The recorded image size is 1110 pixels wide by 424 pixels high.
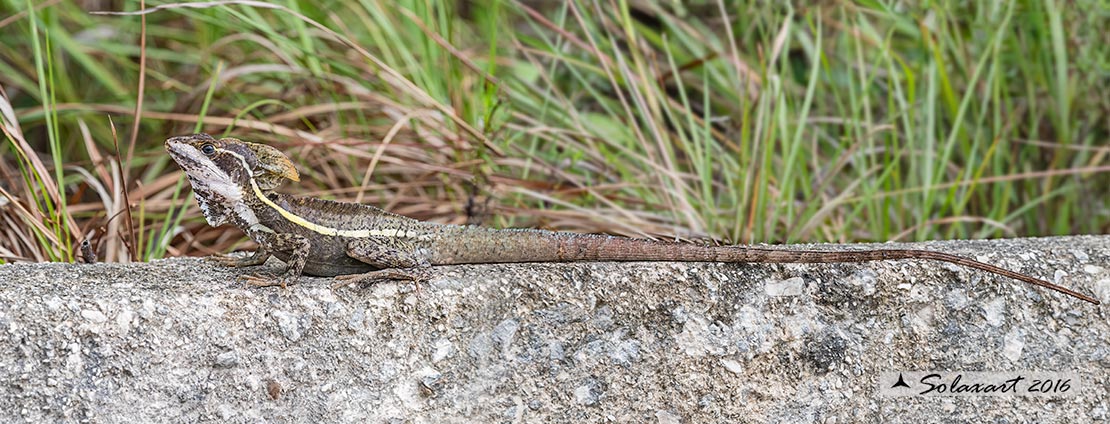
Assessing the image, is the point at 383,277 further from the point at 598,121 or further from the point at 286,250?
the point at 598,121

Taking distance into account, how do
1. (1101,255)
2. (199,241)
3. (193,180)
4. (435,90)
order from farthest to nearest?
(435,90) → (199,241) → (1101,255) → (193,180)

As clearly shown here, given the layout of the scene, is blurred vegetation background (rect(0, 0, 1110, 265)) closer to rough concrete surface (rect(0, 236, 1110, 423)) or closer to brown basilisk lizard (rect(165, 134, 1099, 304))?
brown basilisk lizard (rect(165, 134, 1099, 304))

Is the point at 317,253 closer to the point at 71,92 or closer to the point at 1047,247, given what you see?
the point at 1047,247

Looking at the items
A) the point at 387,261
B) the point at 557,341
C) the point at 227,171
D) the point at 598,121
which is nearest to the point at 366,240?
the point at 387,261

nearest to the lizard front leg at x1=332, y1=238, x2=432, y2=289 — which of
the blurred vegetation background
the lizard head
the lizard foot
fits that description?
the lizard foot

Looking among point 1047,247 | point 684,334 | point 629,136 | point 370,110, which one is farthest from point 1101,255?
→ point 370,110

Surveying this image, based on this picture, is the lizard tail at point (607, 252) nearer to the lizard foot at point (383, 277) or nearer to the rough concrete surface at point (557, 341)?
the rough concrete surface at point (557, 341)
